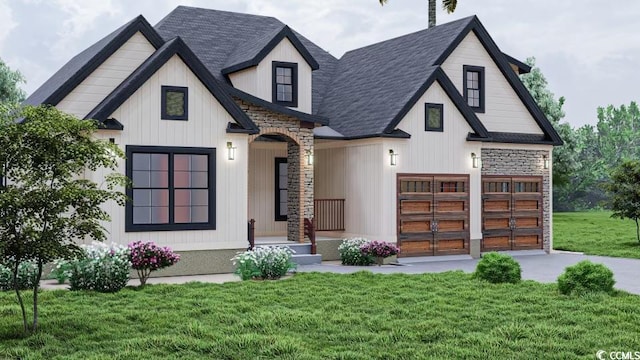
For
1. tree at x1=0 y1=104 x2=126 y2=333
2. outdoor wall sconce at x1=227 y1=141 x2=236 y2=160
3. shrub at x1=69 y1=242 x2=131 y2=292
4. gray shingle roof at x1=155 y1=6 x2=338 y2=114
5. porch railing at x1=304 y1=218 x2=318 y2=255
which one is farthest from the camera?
gray shingle roof at x1=155 y1=6 x2=338 y2=114

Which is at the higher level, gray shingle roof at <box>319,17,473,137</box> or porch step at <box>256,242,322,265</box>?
gray shingle roof at <box>319,17,473,137</box>

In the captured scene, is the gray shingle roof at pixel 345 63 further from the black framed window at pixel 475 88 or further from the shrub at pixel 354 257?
the shrub at pixel 354 257

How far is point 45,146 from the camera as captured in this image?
9805mm

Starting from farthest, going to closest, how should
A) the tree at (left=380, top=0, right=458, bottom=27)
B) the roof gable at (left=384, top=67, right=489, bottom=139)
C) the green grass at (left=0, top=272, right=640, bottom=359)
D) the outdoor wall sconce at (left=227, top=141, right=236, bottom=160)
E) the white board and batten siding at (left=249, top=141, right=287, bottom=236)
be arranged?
the tree at (left=380, top=0, right=458, bottom=27) → the white board and batten siding at (left=249, top=141, right=287, bottom=236) → the roof gable at (left=384, top=67, right=489, bottom=139) → the outdoor wall sconce at (left=227, top=141, right=236, bottom=160) → the green grass at (left=0, top=272, right=640, bottom=359)

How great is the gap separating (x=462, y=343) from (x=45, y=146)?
606 cm

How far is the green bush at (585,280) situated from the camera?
13336 mm

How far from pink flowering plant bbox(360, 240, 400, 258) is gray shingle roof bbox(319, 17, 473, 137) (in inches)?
122

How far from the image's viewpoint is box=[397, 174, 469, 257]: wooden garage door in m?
21.2

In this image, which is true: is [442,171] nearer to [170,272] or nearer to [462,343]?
[170,272]

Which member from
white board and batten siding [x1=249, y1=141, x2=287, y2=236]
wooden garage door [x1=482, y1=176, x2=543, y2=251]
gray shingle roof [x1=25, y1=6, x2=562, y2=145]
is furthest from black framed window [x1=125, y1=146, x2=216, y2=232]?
wooden garage door [x1=482, y1=176, x2=543, y2=251]

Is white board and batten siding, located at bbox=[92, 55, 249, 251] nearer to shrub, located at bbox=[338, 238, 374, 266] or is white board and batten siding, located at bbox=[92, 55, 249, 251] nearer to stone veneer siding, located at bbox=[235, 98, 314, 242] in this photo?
stone veneer siding, located at bbox=[235, 98, 314, 242]

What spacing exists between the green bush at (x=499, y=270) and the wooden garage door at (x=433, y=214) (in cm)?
574

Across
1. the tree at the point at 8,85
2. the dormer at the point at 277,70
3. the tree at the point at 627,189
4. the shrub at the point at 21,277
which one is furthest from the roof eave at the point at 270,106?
the tree at the point at 8,85

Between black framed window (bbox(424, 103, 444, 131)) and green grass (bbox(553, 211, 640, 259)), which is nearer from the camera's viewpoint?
black framed window (bbox(424, 103, 444, 131))
